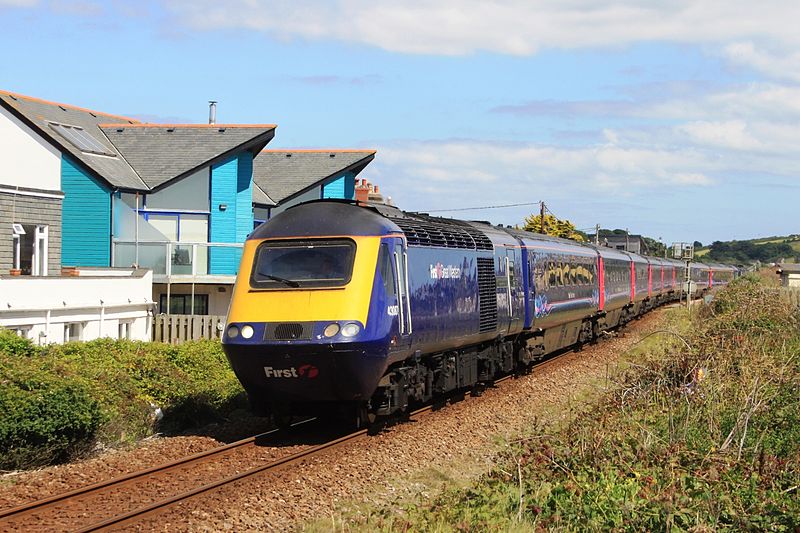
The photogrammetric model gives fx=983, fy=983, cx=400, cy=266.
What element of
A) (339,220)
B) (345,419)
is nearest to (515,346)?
(345,419)

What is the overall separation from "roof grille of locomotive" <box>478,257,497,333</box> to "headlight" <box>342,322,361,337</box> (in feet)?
18.6

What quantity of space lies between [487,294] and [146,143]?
1727 cm

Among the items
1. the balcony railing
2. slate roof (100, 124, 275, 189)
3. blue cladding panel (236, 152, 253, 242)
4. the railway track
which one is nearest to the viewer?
the railway track

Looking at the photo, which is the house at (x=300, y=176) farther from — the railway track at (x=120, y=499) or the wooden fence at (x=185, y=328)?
the railway track at (x=120, y=499)

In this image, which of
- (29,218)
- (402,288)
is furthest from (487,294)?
(29,218)

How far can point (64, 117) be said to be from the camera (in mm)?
31656

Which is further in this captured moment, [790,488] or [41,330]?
[41,330]

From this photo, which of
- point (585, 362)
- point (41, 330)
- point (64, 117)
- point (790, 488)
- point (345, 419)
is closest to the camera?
point (790, 488)

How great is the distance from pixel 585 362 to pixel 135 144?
644 inches

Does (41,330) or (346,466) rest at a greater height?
(41,330)

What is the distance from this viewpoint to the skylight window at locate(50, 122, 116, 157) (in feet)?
97.3

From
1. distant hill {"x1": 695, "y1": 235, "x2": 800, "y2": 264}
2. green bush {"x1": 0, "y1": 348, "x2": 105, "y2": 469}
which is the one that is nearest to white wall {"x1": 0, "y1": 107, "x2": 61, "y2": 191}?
green bush {"x1": 0, "y1": 348, "x2": 105, "y2": 469}

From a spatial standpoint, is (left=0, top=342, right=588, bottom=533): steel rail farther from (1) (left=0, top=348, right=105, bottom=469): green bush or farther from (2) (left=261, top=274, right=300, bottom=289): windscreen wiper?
(2) (left=261, top=274, right=300, bottom=289): windscreen wiper

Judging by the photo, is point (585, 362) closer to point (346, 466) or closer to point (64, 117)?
point (346, 466)
